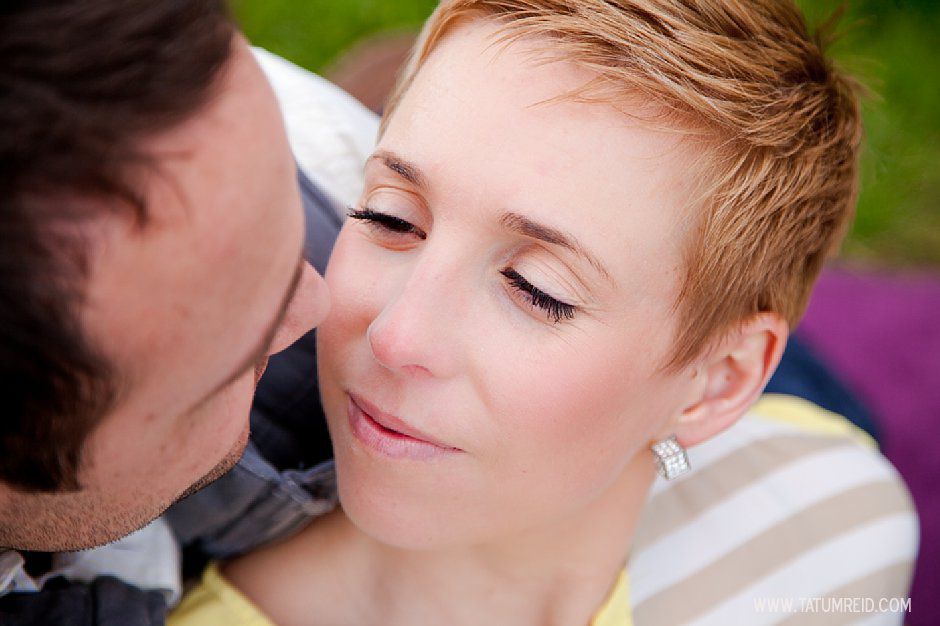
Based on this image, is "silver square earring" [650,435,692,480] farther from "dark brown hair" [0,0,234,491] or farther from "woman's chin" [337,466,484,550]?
"dark brown hair" [0,0,234,491]

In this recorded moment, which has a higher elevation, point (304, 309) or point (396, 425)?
point (304, 309)

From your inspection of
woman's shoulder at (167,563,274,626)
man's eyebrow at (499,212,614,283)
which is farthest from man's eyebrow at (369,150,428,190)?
woman's shoulder at (167,563,274,626)

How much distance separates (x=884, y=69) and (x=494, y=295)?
3.90 metres

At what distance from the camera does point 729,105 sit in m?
1.60

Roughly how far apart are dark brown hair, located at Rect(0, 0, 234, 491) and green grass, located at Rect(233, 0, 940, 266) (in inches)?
140

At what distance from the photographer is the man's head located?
105cm

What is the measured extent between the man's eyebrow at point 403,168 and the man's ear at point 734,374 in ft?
2.21

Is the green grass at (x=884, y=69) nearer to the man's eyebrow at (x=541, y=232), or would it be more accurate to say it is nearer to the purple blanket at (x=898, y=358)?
the purple blanket at (x=898, y=358)

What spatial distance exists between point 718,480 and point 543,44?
1.26 metres

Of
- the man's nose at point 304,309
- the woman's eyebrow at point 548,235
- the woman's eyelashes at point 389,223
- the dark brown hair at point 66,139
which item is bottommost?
the man's nose at point 304,309

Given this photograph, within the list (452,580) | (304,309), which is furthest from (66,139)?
(452,580)

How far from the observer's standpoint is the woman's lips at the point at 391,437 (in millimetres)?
1558

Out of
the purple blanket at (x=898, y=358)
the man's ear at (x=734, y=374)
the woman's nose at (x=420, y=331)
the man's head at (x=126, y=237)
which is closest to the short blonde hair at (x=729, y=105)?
the man's ear at (x=734, y=374)

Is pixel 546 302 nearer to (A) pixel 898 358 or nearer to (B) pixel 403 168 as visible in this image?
(B) pixel 403 168
